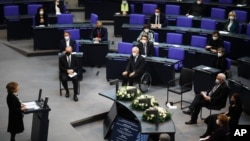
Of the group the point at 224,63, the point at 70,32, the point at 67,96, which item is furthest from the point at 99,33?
the point at 224,63

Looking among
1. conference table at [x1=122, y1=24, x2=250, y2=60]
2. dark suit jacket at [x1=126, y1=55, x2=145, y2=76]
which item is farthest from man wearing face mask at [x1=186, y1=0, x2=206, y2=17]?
dark suit jacket at [x1=126, y1=55, x2=145, y2=76]

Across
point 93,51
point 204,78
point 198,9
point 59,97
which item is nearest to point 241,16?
point 198,9

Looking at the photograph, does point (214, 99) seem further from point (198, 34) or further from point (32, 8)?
point (32, 8)

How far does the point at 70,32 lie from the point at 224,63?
5339 millimetres

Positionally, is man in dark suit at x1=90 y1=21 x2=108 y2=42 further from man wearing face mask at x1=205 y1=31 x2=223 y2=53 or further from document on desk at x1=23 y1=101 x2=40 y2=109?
document on desk at x1=23 y1=101 x2=40 y2=109

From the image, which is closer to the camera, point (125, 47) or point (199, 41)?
point (125, 47)

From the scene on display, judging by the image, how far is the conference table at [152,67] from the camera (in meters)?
13.8

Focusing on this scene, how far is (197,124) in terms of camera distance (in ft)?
37.6

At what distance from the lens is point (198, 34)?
16.2m

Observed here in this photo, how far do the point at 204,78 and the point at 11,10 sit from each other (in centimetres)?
911

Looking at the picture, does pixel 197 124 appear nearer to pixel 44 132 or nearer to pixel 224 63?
pixel 224 63

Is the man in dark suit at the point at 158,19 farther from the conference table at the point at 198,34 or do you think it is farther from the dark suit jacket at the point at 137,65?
the dark suit jacket at the point at 137,65

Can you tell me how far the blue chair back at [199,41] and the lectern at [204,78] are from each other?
179 centimetres

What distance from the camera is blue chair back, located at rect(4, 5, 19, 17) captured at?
18.6 m
